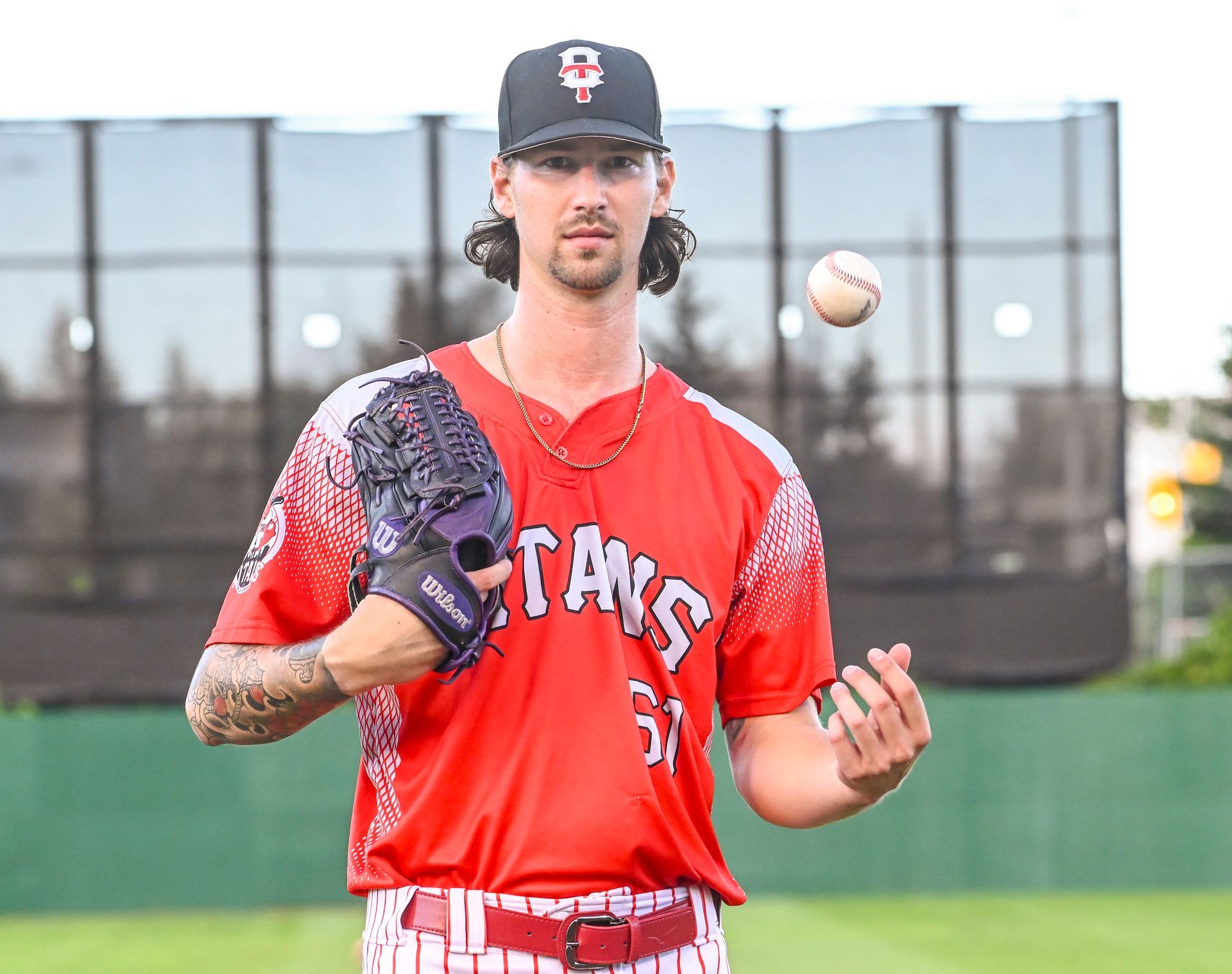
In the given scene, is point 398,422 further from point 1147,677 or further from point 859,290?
point 1147,677

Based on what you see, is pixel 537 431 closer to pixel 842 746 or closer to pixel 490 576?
pixel 490 576

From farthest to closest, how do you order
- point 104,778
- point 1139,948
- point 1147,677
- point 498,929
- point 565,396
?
point 1147,677 < point 104,778 < point 1139,948 < point 565,396 < point 498,929

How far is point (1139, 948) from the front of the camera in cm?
999

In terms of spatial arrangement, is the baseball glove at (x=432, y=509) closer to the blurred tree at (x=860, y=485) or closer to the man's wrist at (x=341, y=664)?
the man's wrist at (x=341, y=664)

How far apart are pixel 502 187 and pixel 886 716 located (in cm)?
126

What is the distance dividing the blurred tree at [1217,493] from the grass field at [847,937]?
15.6m

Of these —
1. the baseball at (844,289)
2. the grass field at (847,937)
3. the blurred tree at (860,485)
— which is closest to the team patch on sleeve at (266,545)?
the baseball at (844,289)

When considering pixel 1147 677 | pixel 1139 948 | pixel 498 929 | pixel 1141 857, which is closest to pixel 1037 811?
pixel 1141 857

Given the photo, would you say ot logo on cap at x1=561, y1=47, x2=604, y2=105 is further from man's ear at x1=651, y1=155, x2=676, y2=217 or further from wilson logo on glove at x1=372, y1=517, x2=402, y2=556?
wilson logo on glove at x1=372, y1=517, x2=402, y2=556

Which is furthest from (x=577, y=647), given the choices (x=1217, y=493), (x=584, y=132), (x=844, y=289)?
(x=1217, y=493)

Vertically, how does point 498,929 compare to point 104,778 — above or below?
above

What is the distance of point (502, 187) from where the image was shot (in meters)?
2.86

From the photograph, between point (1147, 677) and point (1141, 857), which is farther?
point (1147, 677)

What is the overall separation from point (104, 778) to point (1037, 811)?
23.2 ft
